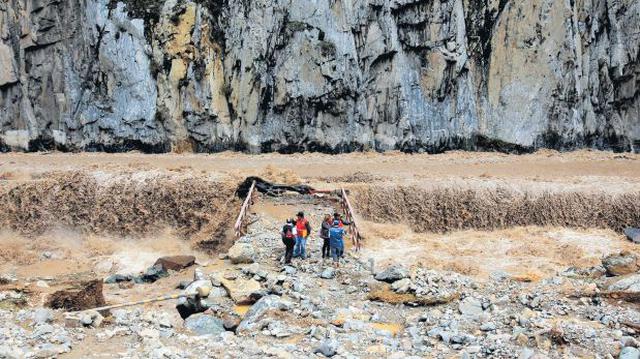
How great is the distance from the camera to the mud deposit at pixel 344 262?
38.1ft

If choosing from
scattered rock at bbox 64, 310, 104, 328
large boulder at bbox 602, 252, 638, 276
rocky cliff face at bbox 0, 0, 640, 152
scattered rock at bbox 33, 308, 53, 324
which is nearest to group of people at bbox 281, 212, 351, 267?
scattered rock at bbox 64, 310, 104, 328

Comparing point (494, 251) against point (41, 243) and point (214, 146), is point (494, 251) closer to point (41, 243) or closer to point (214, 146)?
point (41, 243)

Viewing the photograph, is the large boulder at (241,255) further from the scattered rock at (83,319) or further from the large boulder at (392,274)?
the scattered rock at (83,319)

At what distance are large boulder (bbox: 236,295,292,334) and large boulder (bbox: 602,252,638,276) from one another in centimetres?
856

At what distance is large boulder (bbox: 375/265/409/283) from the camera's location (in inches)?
584

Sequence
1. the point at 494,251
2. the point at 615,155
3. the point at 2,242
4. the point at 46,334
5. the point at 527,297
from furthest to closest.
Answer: the point at 615,155, the point at 2,242, the point at 494,251, the point at 527,297, the point at 46,334

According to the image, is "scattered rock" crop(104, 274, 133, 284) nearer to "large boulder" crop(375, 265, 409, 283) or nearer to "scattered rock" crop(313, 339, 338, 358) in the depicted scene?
"large boulder" crop(375, 265, 409, 283)

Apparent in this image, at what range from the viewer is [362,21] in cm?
3522

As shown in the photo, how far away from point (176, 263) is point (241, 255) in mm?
2718

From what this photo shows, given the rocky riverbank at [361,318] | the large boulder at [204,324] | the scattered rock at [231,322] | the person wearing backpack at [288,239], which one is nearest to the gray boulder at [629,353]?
the rocky riverbank at [361,318]

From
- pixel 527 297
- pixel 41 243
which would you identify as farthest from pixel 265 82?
pixel 527 297

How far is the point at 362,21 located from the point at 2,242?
2344 centimetres

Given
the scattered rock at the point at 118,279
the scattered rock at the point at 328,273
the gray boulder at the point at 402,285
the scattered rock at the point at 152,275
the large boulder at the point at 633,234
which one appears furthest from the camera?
the large boulder at the point at 633,234

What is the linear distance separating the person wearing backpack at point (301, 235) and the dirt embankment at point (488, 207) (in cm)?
597
